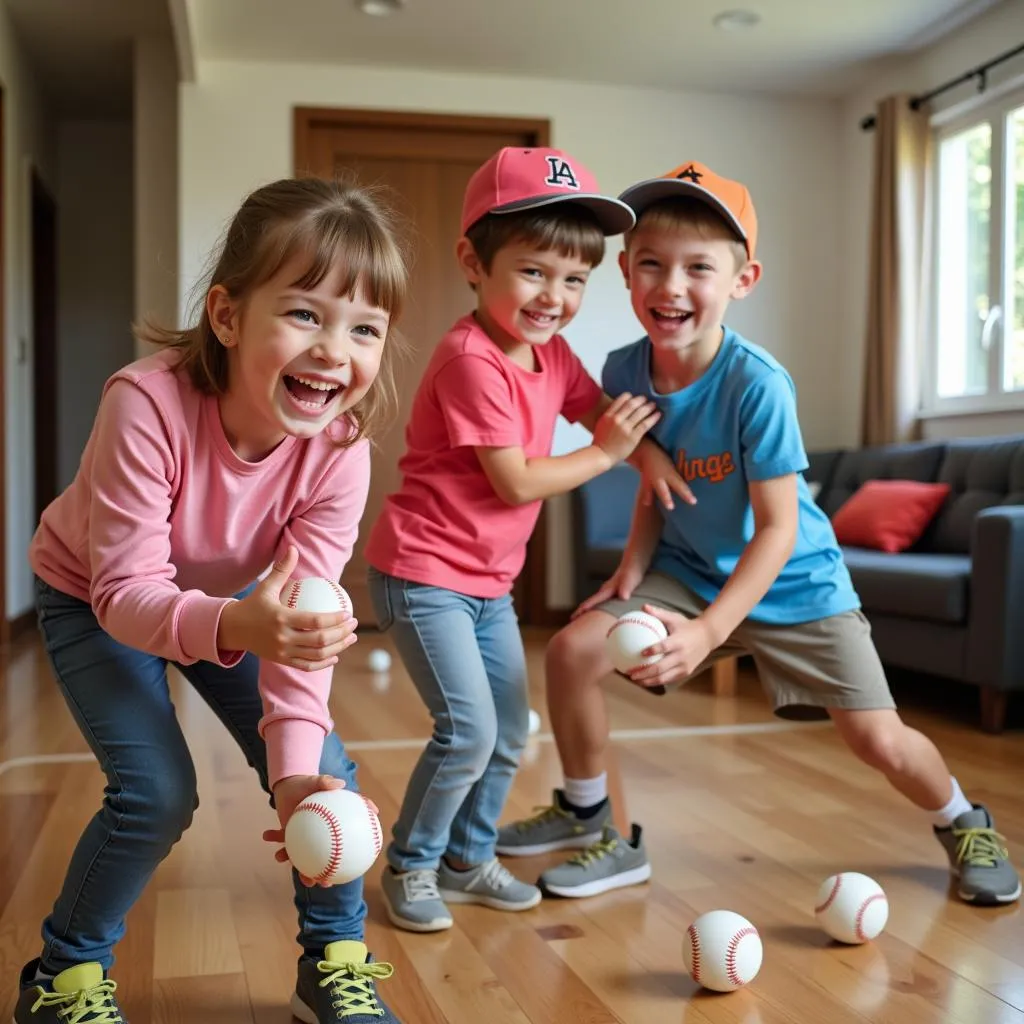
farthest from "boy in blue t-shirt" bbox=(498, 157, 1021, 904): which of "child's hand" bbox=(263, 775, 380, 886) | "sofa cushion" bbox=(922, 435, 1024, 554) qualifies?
"sofa cushion" bbox=(922, 435, 1024, 554)

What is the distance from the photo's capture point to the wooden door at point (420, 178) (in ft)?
20.1

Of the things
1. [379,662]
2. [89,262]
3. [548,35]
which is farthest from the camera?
[89,262]

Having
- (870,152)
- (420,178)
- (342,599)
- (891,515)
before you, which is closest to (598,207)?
(342,599)

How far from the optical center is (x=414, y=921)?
1922 millimetres

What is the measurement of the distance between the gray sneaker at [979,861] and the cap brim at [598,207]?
120 cm

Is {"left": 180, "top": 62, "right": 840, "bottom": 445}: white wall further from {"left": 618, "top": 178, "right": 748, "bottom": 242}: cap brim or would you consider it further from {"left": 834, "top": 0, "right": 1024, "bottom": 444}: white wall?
{"left": 618, "top": 178, "right": 748, "bottom": 242}: cap brim

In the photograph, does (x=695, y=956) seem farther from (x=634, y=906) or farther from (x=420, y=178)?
(x=420, y=178)

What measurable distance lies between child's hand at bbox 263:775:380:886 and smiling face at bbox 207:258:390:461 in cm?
41

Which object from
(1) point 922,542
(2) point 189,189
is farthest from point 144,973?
(2) point 189,189

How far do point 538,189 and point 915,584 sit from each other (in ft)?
7.49

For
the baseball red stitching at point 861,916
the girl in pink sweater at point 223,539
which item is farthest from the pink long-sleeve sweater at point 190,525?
the baseball red stitching at point 861,916

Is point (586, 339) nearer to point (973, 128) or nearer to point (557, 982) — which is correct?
point (973, 128)

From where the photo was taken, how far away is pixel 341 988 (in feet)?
4.88

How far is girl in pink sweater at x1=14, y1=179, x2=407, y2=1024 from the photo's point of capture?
4.62ft
